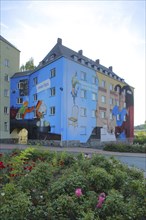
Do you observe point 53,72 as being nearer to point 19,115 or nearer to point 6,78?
point 19,115

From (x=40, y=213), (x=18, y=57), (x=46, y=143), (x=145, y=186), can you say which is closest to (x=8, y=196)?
(x=40, y=213)

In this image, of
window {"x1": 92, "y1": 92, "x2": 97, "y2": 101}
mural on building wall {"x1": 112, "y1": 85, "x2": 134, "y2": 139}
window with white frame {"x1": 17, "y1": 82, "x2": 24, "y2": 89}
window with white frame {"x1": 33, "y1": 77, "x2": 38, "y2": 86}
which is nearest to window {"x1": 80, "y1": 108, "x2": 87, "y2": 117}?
window {"x1": 92, "y1": 92, "x2": 97, "y2": 101}

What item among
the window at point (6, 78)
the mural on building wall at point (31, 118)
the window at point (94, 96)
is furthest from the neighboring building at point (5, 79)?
the window at point (94, 96)

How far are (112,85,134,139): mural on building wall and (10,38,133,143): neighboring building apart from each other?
18 centimetres

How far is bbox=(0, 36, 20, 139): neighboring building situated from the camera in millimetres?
38406

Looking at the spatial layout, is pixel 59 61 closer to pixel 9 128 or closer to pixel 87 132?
pixel 87 132

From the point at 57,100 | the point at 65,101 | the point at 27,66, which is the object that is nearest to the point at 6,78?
the point at 57,100

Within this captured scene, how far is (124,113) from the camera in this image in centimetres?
4703

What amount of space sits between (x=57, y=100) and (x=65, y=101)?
123 cm

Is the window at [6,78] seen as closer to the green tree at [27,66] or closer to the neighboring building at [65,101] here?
the neighboring building at [65,101]

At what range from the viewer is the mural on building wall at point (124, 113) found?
146ft

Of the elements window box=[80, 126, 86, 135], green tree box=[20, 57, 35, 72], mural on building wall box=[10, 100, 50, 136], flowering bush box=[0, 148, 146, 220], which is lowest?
flowering bush box=[0, 148, 146, 220]

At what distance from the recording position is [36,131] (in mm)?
34969

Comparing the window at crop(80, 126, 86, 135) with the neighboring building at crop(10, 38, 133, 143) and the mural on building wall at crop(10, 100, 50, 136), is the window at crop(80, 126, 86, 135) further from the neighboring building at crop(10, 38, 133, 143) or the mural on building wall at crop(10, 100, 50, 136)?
the mural on building wall at crop(10, 100, 50, 136)
